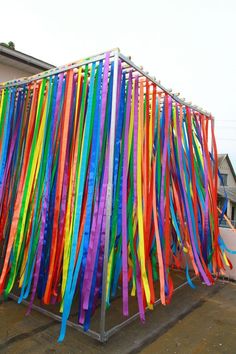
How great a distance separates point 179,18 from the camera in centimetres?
388

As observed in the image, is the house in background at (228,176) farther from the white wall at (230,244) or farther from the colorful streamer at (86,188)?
the colorful streamer at (86,188)

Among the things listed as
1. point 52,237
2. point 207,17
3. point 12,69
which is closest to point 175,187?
point 52,237

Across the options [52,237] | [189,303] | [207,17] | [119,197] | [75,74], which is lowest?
[189,303]

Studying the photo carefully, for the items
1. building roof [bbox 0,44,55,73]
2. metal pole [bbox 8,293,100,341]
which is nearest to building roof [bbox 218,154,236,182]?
building roof [bbox 0,44,55,73]

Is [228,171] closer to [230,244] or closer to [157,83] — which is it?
[230,244]

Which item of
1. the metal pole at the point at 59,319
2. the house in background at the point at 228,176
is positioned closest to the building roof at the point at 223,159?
the house in background at the point at 228,176

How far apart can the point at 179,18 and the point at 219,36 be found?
3.45ft

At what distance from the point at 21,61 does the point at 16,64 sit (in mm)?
175

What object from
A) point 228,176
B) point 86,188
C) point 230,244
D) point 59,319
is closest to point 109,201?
point 86,188

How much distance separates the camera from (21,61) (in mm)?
4523

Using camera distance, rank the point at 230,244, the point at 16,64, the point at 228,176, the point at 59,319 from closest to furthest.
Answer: the point at 59,319 → the point at 230,244 → the point at 16,64 → the point at 228,176

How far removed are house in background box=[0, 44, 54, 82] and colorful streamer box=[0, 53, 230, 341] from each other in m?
1.58

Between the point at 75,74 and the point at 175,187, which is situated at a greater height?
the point at 75,74

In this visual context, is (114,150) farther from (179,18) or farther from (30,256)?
(179,18)
